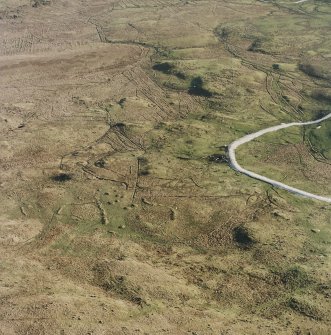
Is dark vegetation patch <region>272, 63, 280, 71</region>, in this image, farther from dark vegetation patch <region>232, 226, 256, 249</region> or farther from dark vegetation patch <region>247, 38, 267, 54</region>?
dark vegetation patch <region>232, 226, 256, 249</region>

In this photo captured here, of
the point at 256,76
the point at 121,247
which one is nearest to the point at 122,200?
the point at 121,247

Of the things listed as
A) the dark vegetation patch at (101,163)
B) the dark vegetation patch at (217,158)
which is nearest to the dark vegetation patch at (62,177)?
the dark vegetation patch at (101,163)

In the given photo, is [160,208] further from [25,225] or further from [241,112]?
[241,112]

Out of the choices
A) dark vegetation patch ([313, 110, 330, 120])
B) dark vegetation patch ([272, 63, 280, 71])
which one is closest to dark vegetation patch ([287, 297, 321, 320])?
dark vegetation patch ([313, 110, 330, 120])

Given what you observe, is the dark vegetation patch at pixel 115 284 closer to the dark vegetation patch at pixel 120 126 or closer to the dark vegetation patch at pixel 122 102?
the dark vegetation patch at pixel 120 126

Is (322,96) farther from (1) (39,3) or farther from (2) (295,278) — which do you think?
(1) (39,3)

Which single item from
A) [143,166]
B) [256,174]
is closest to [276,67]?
[256,174]
